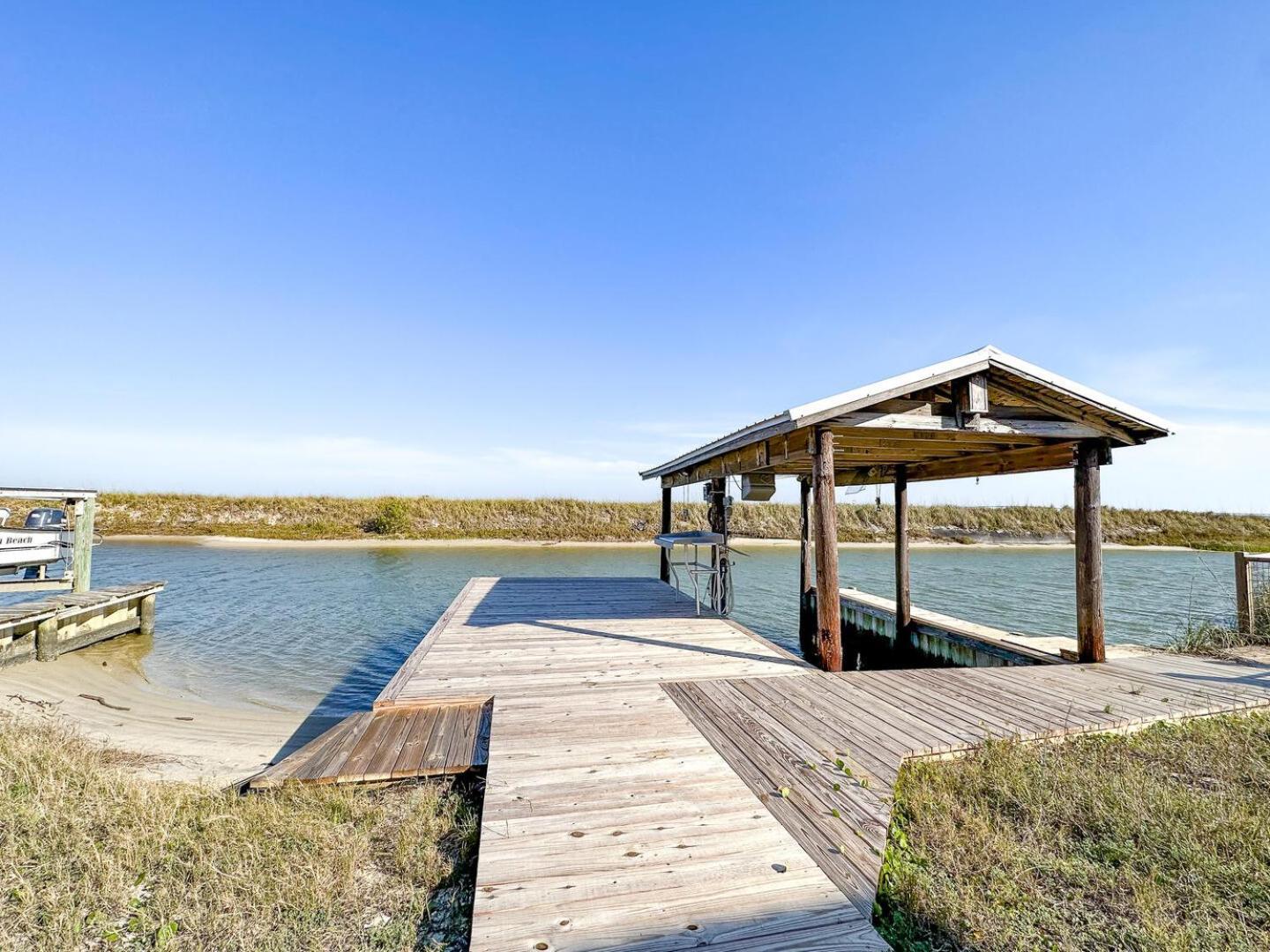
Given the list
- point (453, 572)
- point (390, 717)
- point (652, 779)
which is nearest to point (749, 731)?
point (652, 779)

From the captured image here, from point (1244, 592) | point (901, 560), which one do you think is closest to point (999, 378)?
point (901, 560)

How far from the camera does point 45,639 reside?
793 centimetres

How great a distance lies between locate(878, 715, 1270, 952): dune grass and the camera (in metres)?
2.00

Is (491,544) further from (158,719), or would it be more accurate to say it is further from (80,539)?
(158,719)

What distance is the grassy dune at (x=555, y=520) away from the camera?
29844mm

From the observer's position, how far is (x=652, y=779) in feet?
9.59

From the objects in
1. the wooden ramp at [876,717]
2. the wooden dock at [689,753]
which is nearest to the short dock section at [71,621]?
the wooden dock at [689,753]

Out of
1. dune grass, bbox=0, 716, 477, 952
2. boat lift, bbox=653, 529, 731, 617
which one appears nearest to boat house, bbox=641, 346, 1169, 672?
boat lift, bbox=653, 529, 731, 617

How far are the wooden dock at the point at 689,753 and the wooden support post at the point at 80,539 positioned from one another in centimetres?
782

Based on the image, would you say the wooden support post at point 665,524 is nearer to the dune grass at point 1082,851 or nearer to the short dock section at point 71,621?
the dune grass at point 1082,851

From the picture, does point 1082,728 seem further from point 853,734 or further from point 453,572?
point 453,572

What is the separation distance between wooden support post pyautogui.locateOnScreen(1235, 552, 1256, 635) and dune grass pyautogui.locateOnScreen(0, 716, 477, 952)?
959 centimetres

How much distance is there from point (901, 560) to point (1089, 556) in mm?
3295

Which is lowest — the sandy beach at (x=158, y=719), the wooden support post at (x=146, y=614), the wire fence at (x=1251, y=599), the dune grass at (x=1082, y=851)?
the sandy beach at (x=158, y=719)
